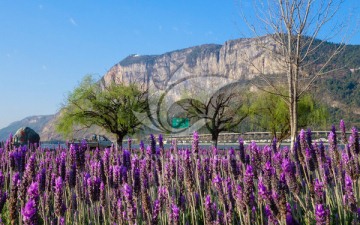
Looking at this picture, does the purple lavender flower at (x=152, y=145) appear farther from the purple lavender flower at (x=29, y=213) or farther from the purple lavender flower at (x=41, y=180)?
the purple lavender flower at (x=29, y=213)

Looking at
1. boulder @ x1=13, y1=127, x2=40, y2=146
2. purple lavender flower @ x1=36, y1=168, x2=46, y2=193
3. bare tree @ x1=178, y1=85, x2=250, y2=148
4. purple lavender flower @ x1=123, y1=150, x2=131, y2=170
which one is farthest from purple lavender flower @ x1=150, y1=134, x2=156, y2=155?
bare tree @ x1=178, y1=85, x2=250, y2=148

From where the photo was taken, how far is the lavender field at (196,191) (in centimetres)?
321

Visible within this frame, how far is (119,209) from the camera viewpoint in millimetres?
3768

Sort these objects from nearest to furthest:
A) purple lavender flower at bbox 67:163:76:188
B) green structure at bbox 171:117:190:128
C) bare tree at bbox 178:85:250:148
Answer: purple lavender flower at bbox 67:163:76:188 → bare tree at bbox 178:85:250:148 → green structure at bbox 171:117:190:128

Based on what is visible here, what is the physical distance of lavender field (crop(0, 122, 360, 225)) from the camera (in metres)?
3.21

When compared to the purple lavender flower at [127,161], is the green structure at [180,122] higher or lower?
higher

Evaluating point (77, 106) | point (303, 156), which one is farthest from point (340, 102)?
point (303, 156)

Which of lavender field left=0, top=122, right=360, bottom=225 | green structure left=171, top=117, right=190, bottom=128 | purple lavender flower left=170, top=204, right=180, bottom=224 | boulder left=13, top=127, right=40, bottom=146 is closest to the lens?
purple lavender flower left=170, top=204, right=180, bottom=224

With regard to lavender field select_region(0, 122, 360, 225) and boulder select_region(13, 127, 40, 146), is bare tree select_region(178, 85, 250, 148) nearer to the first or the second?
boulder select_region(13, 127, 40, 146)

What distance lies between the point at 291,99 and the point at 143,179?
32.9 ft

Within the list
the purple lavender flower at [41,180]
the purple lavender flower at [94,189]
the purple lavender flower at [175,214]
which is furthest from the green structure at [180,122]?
the purple lavender flower at [175,214]

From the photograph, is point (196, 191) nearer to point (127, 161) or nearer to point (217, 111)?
point (127, 161)

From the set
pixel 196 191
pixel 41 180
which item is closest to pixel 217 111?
pixel 196 191

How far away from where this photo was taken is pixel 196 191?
5.16 meters
